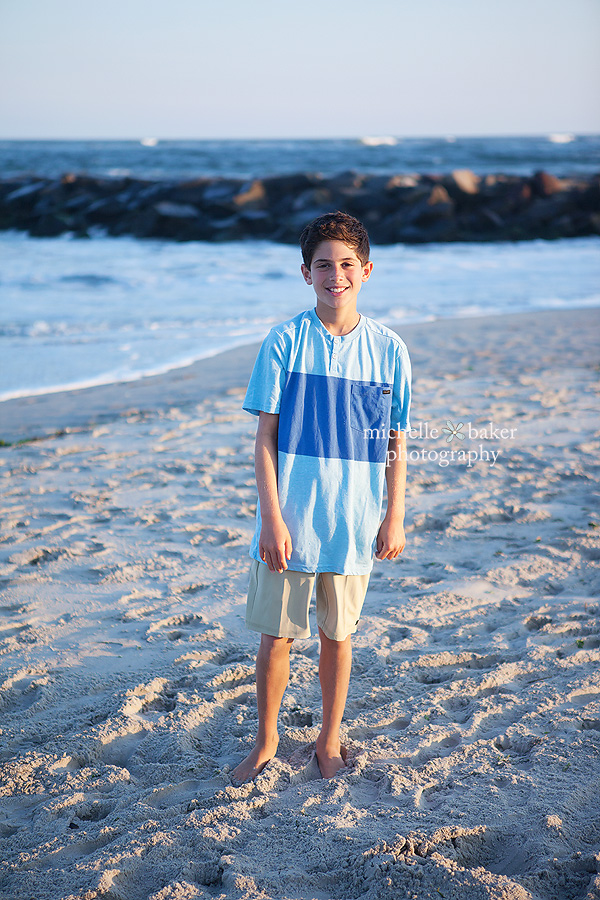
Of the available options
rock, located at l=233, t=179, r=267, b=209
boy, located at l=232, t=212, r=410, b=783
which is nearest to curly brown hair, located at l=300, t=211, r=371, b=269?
boy, located at l=232, t=212, r=410, b=783

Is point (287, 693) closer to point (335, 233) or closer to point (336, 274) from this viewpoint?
point (336, 274)

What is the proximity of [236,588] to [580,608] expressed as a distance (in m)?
1.49

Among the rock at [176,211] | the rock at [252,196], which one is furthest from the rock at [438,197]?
the rock at [176,211]

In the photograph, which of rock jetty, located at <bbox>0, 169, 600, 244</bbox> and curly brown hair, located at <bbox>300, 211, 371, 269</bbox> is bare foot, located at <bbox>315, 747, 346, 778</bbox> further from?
rock jetty, located at <bbox>0, 169, 600, 244</bbox>

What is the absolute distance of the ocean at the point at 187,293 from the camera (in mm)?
7812

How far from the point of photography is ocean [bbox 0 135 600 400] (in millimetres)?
7812

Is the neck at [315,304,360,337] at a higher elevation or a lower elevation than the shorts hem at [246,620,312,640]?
higher

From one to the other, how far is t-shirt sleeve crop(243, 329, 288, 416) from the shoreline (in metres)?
3.91

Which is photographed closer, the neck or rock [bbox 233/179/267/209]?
the neck

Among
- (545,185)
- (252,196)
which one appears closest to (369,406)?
(252,196)

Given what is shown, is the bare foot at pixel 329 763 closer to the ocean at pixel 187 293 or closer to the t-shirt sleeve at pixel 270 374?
the t-shirt sleeve at pixel 270 374

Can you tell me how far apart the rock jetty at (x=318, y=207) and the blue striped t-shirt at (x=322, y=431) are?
18164 millimetres

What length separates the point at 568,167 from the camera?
3562cm

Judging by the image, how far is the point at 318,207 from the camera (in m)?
22.5
